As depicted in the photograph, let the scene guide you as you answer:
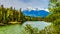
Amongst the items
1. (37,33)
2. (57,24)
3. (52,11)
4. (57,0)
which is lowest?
(37,33)

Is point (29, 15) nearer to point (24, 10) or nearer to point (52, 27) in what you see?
point (24, 10)

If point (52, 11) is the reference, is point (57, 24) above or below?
below

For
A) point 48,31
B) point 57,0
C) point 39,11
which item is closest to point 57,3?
point 57,0

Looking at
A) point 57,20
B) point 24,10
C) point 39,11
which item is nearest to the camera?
point 57,20

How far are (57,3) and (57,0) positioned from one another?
2.8 inches

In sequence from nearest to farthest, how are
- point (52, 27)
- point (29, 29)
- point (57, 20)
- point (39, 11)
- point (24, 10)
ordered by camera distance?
point (57, 20), point (52, 27), point (29, 29), point (39, 11), point (24, 10)

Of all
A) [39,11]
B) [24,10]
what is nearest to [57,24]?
[39,11]

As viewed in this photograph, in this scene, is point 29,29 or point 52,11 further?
point 29,29

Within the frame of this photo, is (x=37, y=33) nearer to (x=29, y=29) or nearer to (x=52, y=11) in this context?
(x=29, y=29)

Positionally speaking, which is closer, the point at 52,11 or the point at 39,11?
the point at 52,11

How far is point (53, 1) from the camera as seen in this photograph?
243 cm

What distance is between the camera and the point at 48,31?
250cm

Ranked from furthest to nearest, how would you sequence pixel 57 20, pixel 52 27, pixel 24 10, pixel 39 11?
pixel 24 10
pixel 39 11
pixel 52 27
pixel 57 20

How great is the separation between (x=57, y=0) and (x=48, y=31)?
470mm
